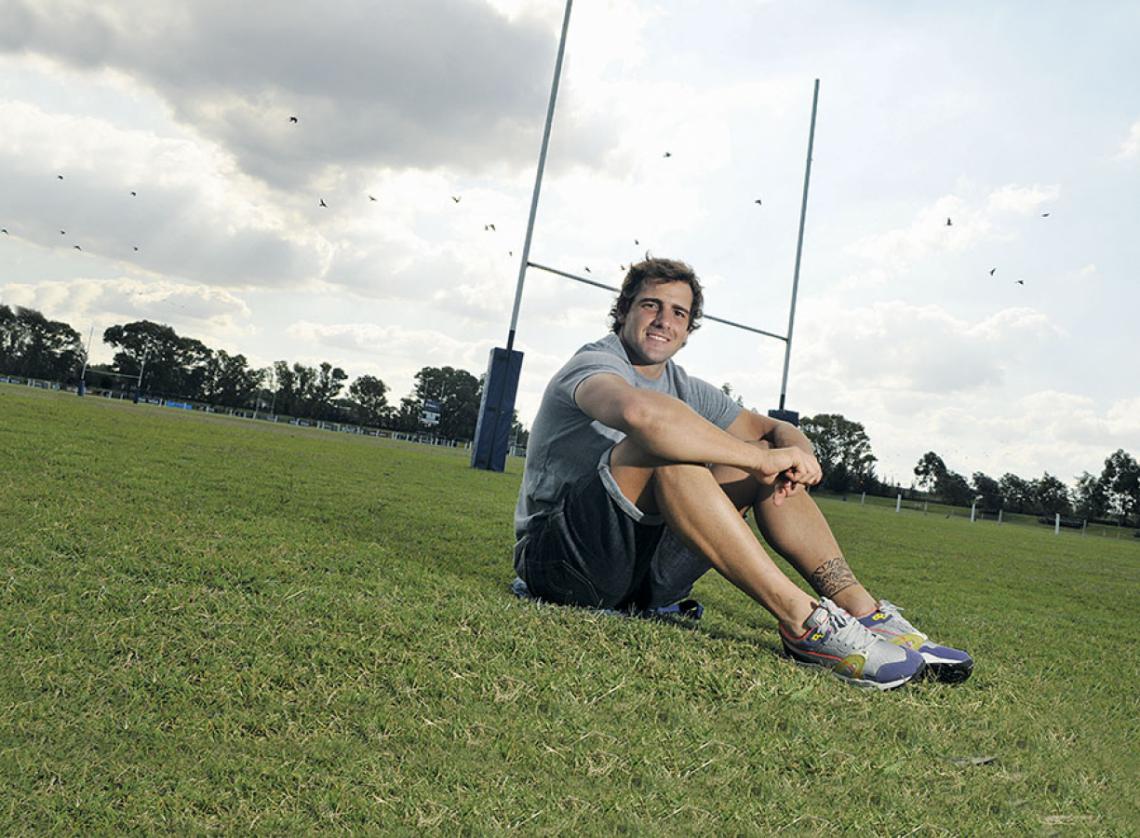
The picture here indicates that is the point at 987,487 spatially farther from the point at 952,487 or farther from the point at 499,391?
the point at 499,391

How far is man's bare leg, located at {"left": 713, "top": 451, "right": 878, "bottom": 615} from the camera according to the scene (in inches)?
99.4

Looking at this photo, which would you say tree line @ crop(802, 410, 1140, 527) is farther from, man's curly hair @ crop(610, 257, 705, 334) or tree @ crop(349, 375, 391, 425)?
man's curly hair @ crop(610, 257, 705, 334)

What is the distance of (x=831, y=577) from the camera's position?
2516 mm

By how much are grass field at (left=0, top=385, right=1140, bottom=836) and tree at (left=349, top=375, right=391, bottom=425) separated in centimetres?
9162

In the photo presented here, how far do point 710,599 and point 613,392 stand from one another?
1687mm

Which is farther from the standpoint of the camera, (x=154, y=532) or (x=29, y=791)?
(x=154, y=532)

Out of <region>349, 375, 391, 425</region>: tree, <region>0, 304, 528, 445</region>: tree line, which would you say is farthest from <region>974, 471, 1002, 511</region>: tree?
<region>349, 375, 391, 425</region>: tree

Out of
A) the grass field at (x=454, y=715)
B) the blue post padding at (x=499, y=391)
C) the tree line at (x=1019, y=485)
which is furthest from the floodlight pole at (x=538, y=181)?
the tree line at (x=1019, y=485)

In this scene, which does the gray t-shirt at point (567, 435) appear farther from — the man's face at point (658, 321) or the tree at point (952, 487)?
the tree at point (952, 487)

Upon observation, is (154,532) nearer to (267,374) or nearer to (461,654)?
(461,654)

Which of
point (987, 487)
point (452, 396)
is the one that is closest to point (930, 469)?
point (987, 487)

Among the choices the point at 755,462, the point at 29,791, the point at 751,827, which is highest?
the point at 755,462

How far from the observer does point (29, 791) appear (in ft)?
4.64

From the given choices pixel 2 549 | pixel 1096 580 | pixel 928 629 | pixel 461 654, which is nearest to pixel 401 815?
pixel 461 654
